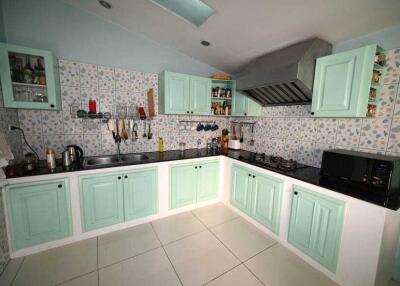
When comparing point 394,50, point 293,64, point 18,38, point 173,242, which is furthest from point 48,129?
point 394,50

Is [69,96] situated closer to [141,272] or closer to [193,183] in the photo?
[193,183]

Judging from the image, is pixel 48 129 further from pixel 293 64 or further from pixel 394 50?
pixel 394 50

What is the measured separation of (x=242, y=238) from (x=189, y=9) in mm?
2545

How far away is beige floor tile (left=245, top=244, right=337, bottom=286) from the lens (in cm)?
145

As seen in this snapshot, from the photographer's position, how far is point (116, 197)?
6.43 feet

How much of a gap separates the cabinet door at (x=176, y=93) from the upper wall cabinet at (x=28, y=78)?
47.7 inches

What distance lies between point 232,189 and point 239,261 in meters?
0.98

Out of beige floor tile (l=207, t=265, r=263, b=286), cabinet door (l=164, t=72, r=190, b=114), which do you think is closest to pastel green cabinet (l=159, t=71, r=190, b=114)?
cabinet door (l=164, t=72, r=190, b=114)

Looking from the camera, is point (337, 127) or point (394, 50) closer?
point (394, 50)

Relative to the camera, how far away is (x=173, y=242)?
187 cm

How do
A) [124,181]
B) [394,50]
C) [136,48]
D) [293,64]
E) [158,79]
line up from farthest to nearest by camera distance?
1. [158,79]
2. [136,48]
3. [124,181]
4. [293,64]
5. [394,50]

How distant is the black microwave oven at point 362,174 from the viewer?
3.98ft

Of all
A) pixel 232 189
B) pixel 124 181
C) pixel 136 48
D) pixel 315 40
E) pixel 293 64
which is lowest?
pixel 232 189

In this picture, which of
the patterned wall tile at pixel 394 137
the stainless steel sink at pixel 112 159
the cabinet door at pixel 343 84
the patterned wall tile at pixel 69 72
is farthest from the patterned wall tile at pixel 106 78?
the patterned wall tile at pixel 394 137
